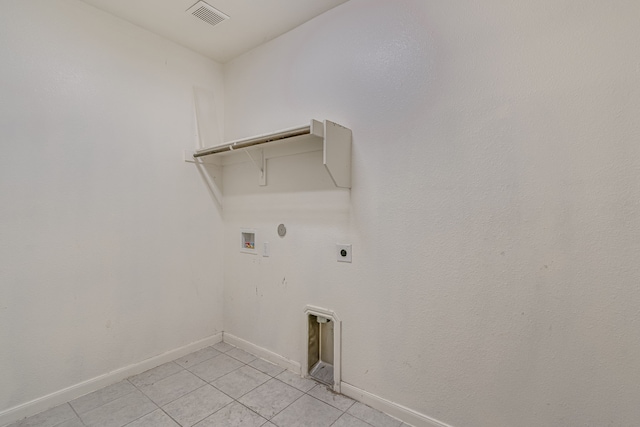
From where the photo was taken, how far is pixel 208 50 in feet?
8.47

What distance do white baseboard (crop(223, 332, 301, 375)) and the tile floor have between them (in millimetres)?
55

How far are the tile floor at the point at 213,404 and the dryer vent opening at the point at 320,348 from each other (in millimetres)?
92

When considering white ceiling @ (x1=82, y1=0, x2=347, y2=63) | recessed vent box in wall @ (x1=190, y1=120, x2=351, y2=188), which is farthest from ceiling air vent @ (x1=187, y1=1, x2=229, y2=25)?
recessed vent box in wall @ (x1=190, y1=120, x2=351, y2=188)

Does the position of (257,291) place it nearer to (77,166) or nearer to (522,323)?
(77,166)

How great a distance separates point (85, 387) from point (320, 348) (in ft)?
5.40

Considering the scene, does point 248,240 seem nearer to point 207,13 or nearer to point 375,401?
point 375,401

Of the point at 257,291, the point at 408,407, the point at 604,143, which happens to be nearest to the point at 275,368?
the point at 257,291

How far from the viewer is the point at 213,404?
1.88 metres

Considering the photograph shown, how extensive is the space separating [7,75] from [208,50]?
1.38m

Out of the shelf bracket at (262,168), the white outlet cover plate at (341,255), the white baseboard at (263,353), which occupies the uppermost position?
the shelf bracket at (262,168)

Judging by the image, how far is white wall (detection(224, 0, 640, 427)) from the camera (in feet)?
3.97

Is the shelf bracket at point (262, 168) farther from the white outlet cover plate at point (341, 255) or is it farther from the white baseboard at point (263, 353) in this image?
the white baseboard at point (263, 353)

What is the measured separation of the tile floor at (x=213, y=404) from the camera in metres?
1.72

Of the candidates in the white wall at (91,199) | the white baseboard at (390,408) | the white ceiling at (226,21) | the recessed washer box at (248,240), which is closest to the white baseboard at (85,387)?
the white wall at (91,199)
